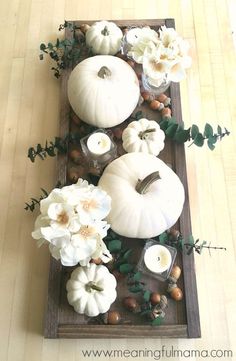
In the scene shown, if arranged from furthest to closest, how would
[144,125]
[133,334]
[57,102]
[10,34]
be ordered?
[10,34], [57,102], [144,125], [133,334]

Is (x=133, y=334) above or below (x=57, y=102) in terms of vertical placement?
below

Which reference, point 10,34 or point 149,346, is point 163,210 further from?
point 10,34

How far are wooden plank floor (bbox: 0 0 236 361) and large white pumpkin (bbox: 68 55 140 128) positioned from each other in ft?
0.61

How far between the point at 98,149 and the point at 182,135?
0.76ft

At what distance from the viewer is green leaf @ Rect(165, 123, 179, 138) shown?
3.23ft

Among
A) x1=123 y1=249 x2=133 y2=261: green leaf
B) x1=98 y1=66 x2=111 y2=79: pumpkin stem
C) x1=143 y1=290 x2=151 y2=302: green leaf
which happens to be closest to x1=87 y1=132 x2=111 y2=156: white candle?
x1=98 y1=66 x2=111 y2=79: pumpkin stem

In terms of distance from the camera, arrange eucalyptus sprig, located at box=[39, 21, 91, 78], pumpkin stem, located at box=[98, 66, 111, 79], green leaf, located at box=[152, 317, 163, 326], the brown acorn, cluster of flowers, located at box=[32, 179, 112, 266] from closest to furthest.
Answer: cluster of flowers, located at box=[32, 179, 112, 266]
green leaf, located at box=[152, 317, 163, 326]
pumpkin stem, located at box=[98, 66, 111, 79]
the brown acorn
eucalyptus sprig, located at box=[39, 21, 91, 78]

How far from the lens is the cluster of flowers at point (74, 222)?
0.69 metres

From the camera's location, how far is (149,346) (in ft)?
2.80

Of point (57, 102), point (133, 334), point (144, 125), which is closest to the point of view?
point (133, 334)

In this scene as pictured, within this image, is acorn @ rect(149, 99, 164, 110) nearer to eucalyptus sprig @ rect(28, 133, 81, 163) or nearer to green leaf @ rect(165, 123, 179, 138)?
green leaf @ rect(165, 123, 179, 138)

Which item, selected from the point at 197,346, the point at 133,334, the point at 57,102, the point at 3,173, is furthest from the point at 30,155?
the point at 197,346

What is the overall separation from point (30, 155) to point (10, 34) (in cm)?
56

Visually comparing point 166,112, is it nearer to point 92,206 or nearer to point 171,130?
point 171,130
